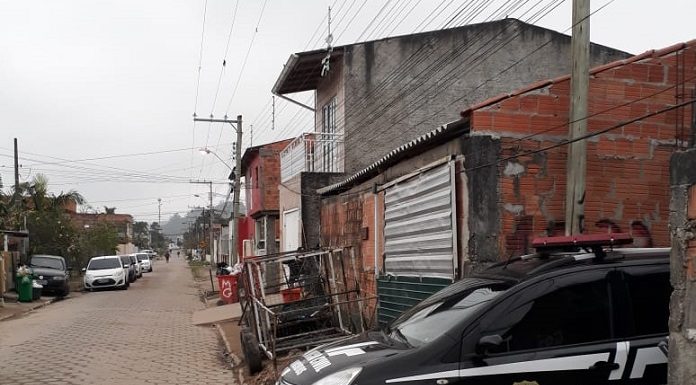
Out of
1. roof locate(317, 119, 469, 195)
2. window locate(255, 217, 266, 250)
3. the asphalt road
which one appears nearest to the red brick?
roof locate(317, 119, 469, 195)

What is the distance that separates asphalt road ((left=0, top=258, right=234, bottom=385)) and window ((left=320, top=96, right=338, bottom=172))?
536cm

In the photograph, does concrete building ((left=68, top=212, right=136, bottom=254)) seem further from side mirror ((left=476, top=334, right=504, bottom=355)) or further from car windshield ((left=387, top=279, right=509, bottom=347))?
side mirror ((left=476, top=334, right=504, bottom=355))

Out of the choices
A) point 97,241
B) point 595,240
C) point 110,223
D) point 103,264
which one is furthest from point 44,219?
point 595,240

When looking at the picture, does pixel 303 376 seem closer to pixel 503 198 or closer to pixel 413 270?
pixel 503 198

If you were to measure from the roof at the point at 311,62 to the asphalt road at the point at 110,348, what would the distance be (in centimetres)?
728

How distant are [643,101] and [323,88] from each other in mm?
12199

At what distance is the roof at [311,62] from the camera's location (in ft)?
53.7

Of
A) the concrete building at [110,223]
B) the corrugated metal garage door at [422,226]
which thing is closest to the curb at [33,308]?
the corrugated metal garage door at [422,226]

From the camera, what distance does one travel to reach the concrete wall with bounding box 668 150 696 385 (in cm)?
349

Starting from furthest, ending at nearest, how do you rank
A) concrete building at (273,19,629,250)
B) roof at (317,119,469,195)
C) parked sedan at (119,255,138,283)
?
parked sedan at (119,255,138,283), concrete building at (273,19,629,250), roof at (317,119,469,195)

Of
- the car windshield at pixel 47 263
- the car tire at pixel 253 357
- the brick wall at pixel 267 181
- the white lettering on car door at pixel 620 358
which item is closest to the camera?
the white lettering on car door at pixel 620 358

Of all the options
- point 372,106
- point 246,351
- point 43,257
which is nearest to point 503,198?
point 246,351

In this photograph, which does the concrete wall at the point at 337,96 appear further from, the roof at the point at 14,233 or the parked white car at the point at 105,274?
the parked white car at the point at 105,274

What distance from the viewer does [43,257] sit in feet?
81.2
